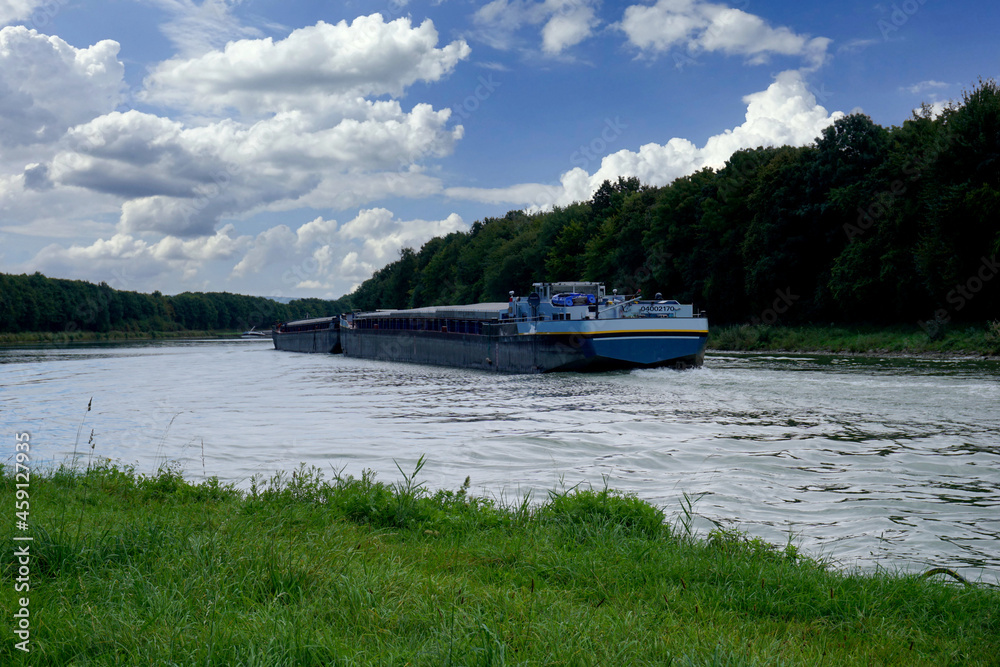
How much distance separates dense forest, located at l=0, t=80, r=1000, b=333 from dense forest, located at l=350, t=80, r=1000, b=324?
0.09m

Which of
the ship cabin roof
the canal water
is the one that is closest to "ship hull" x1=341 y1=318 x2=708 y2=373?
the canal water

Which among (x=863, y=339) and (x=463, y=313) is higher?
(x=463, y=313)

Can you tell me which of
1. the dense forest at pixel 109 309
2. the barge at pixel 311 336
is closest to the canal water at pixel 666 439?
the barge at pixel 311 336

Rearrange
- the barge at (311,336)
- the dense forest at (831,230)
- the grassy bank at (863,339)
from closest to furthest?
1. the grassy bank at (863,339)
2. the dense forest at (831,230)
3. the barge at (311,336)

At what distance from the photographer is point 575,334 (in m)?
28.0

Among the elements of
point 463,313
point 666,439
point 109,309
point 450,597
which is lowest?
point 666,439

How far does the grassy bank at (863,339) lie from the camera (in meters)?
32.0

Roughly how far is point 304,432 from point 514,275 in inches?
3108

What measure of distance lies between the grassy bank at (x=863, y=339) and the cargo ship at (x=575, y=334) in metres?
12.0

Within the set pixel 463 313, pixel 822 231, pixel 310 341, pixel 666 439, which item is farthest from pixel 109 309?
pixel 666 439

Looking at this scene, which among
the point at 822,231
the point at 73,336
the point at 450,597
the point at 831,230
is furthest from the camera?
the point at 73,336

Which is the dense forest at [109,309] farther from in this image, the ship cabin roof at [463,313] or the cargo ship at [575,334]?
the cargo ship at [575,334]

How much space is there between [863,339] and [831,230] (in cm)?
1185

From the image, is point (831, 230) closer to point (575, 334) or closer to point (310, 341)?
point (575, 334)
